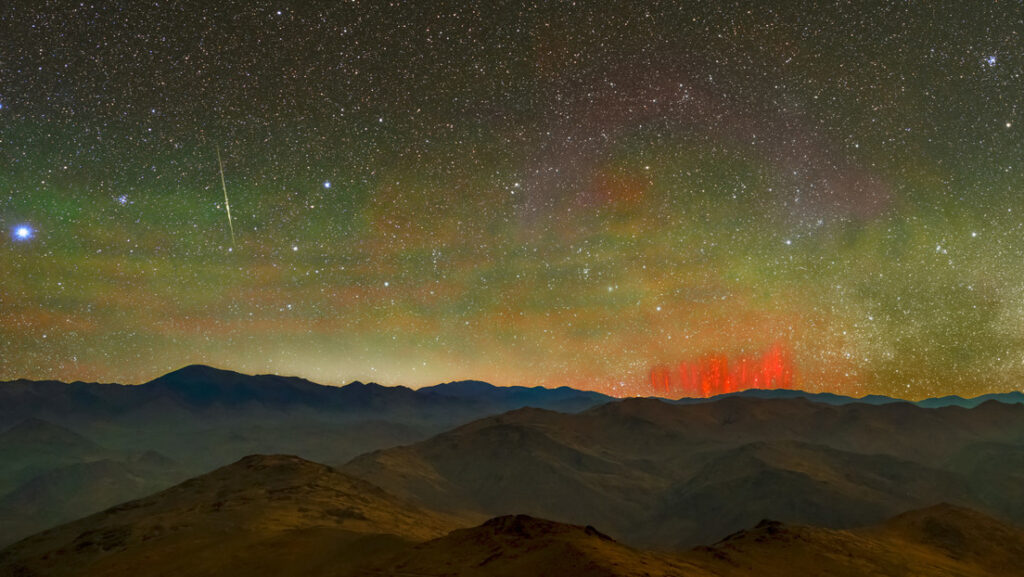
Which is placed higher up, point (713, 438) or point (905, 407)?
point (905, 407)

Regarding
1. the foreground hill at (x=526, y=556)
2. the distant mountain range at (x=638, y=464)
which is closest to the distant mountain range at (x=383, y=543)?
the foreground hill at (x=526, y=556)

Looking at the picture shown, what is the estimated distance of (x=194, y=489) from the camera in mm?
41781

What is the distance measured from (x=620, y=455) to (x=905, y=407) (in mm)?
73344

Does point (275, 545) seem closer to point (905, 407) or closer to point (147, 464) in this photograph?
point (147, 464)

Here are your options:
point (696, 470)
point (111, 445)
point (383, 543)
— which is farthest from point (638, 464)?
point (111, 445)

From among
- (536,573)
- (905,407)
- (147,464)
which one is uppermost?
(905,407)

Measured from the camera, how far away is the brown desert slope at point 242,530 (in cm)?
2352

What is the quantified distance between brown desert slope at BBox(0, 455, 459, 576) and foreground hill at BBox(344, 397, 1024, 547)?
81.1ft

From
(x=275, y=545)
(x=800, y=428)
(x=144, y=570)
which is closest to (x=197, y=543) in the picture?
(x=144, y=570)

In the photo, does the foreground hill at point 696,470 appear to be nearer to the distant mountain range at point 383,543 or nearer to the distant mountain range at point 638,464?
the distant mountain range at point 638,464

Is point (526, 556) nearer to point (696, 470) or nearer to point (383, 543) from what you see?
point (383, 543)

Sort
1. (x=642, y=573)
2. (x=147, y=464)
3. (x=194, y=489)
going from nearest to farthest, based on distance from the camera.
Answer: (x=642, y=573) → (x=194, y=489) → (x=147, y=464)

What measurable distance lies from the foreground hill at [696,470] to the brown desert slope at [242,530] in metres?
24.7

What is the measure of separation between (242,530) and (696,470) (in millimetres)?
73170
